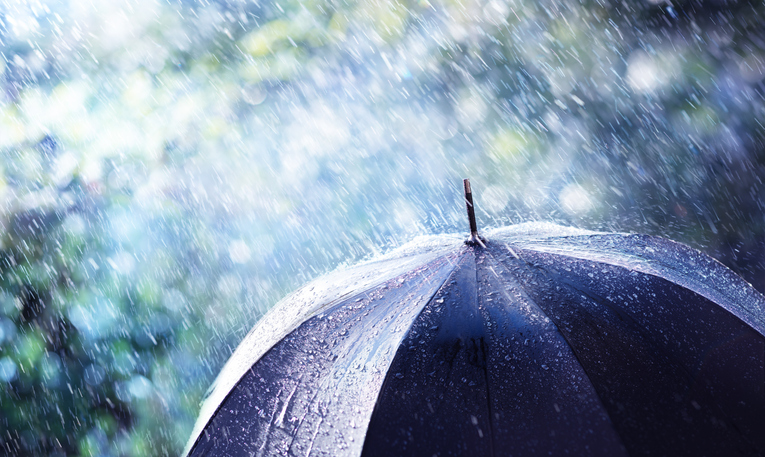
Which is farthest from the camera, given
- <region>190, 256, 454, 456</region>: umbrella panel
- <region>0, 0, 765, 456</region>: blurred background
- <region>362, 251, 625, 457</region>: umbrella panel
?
<region>0, 0, 765, 456</region>: blurred background

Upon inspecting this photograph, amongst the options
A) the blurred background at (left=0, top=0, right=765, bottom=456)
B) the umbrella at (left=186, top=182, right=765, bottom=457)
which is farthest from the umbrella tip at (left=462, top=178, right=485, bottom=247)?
the blurred background at (left=0, top=0, right=765, bottom=456)

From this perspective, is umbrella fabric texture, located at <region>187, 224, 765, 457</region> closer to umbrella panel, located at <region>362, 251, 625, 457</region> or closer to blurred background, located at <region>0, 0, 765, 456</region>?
umbrella panel, located at <region>362, 251, 625, 457</region>

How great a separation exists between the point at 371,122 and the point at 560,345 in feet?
13.8

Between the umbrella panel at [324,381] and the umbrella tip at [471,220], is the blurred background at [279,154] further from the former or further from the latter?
the umbrella tip at [471,220]

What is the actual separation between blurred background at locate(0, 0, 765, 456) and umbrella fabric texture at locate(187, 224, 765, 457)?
2.40 meters

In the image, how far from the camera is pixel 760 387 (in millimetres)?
1308

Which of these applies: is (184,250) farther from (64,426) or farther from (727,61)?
Answer: (727,61)

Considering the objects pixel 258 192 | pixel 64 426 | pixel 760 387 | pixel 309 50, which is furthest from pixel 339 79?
pixel 760 387

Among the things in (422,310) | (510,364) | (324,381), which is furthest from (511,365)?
(324,381)

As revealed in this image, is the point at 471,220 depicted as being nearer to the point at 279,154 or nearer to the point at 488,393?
the point at 488,393

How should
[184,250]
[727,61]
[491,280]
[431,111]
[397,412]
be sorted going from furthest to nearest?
[431,111], [184,250], [727,61], [491,280], [397,412]

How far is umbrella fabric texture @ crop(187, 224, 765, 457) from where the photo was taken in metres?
1.19

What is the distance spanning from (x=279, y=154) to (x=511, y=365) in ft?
13.1

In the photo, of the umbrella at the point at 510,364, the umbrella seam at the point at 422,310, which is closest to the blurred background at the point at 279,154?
the umbrella at the point at 510,364
